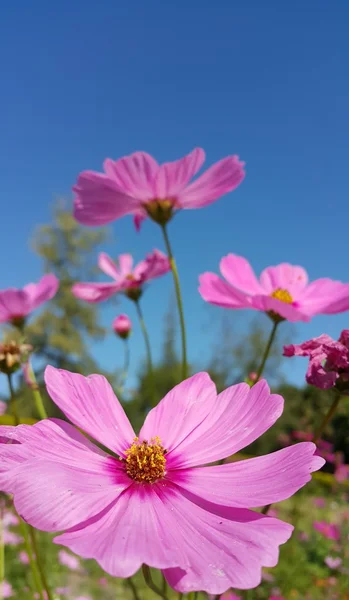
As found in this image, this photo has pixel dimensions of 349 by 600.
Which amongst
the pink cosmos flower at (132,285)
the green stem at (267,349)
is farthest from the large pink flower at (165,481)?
the pink cosmos flower at (132,285)

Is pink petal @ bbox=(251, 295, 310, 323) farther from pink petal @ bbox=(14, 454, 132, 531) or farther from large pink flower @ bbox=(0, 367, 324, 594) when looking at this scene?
pink petal @ bbox=(14, 454, 132, 531)

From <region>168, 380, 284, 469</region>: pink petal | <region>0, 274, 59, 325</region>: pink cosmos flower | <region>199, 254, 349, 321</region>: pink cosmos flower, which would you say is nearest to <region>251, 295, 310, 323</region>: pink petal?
<region>199, 254, 349, 321</region>: pink cosmos flower

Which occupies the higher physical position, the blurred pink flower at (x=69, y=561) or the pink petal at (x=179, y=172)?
the pink petal at (x=179, y=172)

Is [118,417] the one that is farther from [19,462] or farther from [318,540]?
[318,540]

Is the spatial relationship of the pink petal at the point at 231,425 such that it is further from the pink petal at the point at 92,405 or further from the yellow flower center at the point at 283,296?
the yellow flower center at the point at 283,296

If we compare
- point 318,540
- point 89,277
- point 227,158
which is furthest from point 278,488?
point 89,277

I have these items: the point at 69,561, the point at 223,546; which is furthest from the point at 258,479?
the point at 69,561

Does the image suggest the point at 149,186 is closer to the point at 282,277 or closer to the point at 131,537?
the point at 282,277
